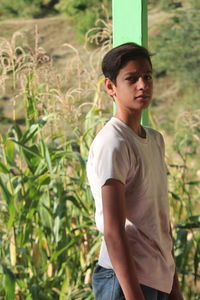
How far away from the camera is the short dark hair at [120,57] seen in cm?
154

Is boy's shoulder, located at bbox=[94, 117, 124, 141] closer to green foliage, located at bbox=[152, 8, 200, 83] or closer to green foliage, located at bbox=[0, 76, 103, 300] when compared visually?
green foliage, located at bbox=[0, 76, 103, 300]

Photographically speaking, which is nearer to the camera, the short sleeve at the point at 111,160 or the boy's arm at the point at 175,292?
the short sleeve at the point at 111,160

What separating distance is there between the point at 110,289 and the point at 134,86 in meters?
0.39

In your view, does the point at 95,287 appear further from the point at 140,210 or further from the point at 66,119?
the point at 66,119

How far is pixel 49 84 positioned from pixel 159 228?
1237mm

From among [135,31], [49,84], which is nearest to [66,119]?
[49,84]

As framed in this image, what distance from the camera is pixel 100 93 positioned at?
108 inches

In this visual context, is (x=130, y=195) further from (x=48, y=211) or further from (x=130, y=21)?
(x=48, y=211)

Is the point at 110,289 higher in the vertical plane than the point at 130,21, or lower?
lower

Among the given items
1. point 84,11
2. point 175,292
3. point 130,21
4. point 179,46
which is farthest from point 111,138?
point 84,11

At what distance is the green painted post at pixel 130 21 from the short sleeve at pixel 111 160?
0.71 metres

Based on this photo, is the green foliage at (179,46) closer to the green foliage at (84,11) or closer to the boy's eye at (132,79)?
the green foliage at (84,11)

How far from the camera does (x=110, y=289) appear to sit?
151 cm

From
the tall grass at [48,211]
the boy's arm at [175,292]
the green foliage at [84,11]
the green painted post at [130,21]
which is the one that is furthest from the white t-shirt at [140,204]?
the green foliage at [84,11]
